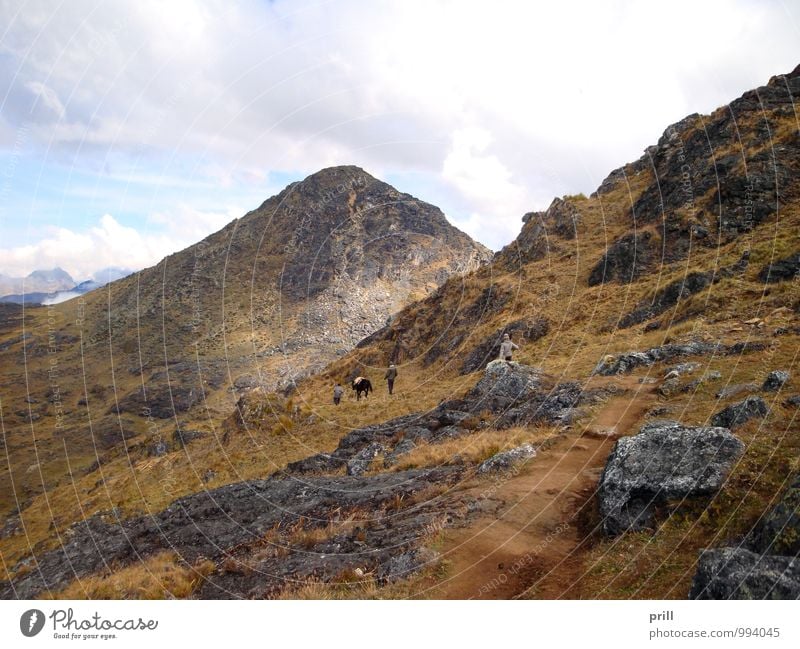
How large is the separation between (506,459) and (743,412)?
20.4 feet

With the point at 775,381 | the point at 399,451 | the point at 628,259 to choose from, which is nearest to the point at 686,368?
the point at 775,381

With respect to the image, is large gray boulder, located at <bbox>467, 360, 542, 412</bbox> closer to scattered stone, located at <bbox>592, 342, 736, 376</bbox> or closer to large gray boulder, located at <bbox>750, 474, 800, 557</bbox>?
scattered stone, located at <bbox>592, 342, 736, 376</bbox>

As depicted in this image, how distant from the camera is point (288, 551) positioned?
1227cm

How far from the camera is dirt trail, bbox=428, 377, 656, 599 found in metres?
8.61

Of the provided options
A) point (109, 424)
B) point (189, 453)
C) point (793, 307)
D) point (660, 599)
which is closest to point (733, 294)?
point (793, 307)

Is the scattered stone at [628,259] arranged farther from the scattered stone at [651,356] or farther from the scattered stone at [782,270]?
the scattered stone at [651,356]

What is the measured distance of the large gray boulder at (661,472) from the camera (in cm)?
866

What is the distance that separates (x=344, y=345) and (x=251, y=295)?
32.5 metres

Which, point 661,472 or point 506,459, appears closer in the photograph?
point 661,472

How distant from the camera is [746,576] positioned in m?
5.95

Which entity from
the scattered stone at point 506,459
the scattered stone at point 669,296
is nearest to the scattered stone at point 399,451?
the scattered stone at point 506,459

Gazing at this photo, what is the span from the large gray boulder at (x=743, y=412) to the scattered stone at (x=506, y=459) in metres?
5.11

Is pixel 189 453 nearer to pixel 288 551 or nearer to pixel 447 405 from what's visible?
pixel 447 405

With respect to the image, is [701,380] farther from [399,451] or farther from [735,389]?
[399,451]
